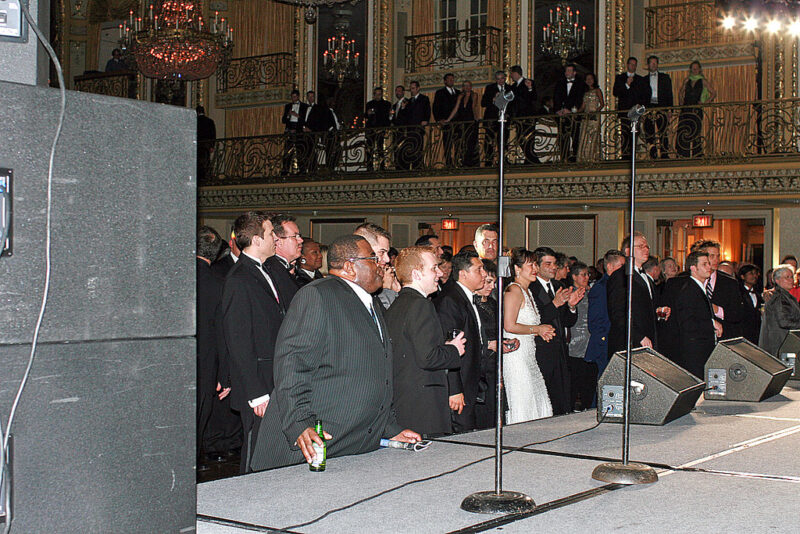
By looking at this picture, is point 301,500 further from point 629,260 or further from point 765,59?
point 765,59

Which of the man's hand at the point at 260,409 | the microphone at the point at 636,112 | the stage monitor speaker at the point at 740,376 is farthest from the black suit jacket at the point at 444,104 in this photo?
the microphone at the point at 636,112

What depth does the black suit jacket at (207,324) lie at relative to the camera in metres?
5.58

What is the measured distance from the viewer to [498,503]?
2605mm

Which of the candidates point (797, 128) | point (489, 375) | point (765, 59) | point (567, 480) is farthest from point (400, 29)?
point (567, 480)

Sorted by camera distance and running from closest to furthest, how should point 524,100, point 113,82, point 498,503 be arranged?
point 498,503
point 524,100
point 113,82

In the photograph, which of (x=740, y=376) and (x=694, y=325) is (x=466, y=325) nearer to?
(x=740, y=376)

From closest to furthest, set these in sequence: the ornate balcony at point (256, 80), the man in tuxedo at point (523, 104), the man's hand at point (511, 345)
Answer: the man's hand at point (511, 345), the man in tuxedo at point (523, 104), the ornate balcony at point (256, 80)

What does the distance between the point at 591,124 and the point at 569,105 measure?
0.45 meters

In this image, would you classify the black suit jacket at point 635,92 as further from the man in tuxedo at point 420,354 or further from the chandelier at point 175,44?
the man in tuxedo at point 420,354

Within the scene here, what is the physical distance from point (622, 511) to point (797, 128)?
11346 millimetres

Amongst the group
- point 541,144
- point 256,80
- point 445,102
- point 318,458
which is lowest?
point 318,458

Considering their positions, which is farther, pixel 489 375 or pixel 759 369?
pixel 489 375

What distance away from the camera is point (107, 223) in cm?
186

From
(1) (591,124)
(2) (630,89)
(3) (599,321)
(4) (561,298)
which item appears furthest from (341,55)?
(4) (561,298)
